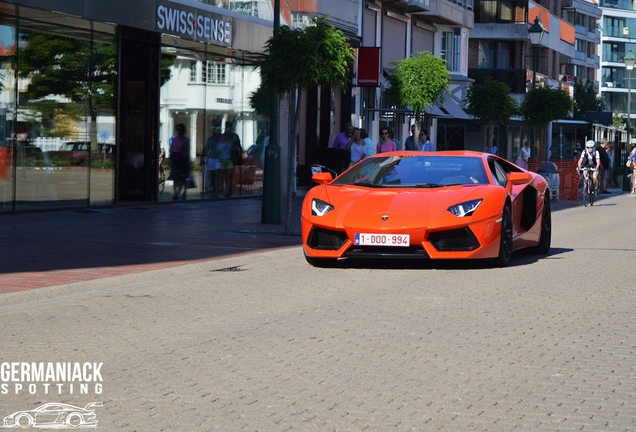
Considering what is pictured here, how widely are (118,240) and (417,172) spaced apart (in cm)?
446

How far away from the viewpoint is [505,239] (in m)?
12.9

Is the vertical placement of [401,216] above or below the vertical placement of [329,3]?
below

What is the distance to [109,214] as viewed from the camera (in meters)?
20.5

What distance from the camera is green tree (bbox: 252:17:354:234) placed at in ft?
57.4

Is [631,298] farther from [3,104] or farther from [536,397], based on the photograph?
[3,104]

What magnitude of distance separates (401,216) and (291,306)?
297 cm

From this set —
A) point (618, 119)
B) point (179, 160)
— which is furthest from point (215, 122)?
point (618, 119)

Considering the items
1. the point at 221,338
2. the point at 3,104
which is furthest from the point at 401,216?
the point at 3,104

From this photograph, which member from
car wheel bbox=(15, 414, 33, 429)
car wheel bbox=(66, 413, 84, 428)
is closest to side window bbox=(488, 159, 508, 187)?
car wheel bbox=(66, 413, 84, 428)

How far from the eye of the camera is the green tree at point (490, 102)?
37.5 metres

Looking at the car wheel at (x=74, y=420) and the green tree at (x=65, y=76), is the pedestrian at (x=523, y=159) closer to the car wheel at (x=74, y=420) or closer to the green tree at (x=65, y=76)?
the green tree at (x=65, y=76)

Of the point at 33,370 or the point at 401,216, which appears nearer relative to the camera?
the point at 33,370

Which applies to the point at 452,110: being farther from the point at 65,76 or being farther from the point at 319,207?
the point at 319,207

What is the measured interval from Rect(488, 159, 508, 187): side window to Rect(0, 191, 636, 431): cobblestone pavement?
1351mm
